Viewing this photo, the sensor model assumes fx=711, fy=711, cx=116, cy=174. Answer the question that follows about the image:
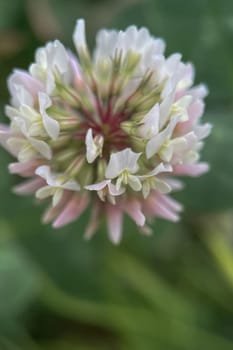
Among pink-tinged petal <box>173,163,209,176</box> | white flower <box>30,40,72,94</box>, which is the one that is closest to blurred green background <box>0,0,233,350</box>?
pink-tinged petal <box>173,163,209,176</box>

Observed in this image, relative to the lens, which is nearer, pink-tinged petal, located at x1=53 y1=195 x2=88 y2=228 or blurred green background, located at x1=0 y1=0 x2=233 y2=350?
pink-tinged petal, located at x1=53 y1=195 x2=88 y2=228

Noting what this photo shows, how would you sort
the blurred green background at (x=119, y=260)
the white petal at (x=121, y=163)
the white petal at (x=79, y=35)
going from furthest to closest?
1. the blurred green background at (x=119, y=260)
2. the white petal at (x=79, y=35)
3. the white petal at (x=121, y=163)

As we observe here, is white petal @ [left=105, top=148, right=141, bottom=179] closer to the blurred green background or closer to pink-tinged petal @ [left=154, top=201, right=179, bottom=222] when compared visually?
pink-tinged petal @ [left=154, top=201, right=179, bottom=222]

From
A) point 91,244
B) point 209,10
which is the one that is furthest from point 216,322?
point 209,10

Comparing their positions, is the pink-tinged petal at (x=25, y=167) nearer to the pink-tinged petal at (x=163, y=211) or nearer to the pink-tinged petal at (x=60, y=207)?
the pink-tinged petal at (x=60, y=207)

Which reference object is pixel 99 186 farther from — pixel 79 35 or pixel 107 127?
pixel 79 35

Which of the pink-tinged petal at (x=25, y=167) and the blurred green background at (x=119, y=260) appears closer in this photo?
the pink-tinged petal at (x=25, y=167)

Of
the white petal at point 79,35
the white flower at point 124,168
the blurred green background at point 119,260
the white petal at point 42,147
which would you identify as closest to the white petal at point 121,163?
the white flower at point 124,168
